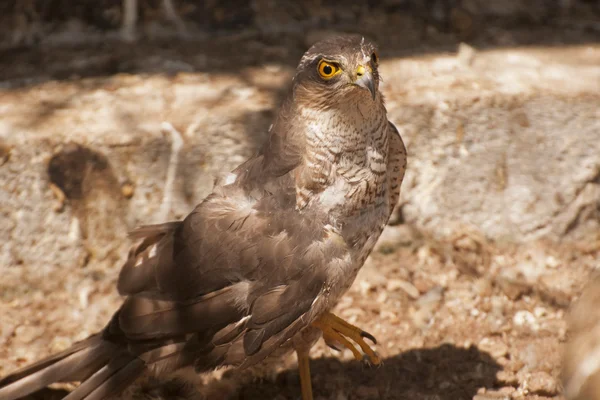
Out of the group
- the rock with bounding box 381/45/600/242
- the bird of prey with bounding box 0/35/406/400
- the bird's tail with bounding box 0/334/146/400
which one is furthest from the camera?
the rock with bounding box 381/45/600/242

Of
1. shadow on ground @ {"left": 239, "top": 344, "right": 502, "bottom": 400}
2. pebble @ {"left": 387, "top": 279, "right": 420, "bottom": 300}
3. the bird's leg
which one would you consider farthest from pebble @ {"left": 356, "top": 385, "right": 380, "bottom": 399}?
pebble @ {"left": 387, "top": 279, "right": 420, "bottom": 300}

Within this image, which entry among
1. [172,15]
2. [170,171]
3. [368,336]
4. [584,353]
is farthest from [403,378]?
[172,15]

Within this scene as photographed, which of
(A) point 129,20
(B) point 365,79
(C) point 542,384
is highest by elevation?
(B) point 365,79

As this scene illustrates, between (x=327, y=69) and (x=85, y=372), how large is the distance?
186 centimetres

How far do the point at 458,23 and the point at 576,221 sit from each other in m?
1.87

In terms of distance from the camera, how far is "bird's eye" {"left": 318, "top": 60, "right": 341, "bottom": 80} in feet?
11.5

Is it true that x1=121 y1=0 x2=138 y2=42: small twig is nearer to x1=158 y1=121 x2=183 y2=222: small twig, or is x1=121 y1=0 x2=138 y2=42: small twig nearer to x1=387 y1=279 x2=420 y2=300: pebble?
x1=158 y1=121 x2=183 y2=222: small twig

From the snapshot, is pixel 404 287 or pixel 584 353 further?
pixel 404 287

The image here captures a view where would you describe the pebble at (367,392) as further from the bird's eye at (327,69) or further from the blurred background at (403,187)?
the bird's eye at (327,69)

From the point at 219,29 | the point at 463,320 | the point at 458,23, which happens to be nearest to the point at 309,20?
the point at 219,29

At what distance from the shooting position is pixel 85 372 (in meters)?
3.85

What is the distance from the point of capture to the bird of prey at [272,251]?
3541 millimetres

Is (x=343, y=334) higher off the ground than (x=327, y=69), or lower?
lower

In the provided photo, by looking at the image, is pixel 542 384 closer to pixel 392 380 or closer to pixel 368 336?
pixel 392 380
